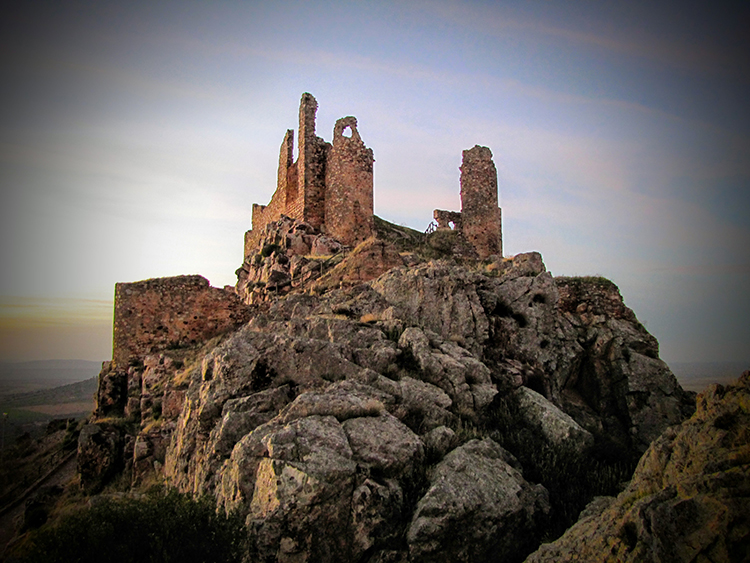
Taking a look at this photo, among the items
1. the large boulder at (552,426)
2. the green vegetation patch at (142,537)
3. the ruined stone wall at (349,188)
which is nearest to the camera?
the green vegetation patch at (142,537)

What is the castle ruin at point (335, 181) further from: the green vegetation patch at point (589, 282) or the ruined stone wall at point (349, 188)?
the green vegetation patch at point (589, 282)

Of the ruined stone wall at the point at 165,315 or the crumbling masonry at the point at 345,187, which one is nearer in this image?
the ruined stone wall at the point at 165,315

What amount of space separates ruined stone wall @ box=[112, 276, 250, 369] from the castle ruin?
8216mm

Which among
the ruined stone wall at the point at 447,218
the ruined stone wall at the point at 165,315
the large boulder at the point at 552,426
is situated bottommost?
the large boulder at the point at 552,426

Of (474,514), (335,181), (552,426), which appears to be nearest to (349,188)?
(335,181)

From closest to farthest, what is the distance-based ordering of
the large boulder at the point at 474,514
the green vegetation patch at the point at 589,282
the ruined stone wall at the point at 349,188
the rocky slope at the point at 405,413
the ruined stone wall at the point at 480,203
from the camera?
1. the large boulder at the point at 474,514
2. the rocky slope at the point at 405,413
3. the green vegetation patch at the point at 589,282
4. the ruined stone wall at the point at 349,188
5. the ruined stone wall at the point at 480,203

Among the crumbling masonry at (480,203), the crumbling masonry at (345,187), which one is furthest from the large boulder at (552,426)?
the crumbling masonry at (480,203)

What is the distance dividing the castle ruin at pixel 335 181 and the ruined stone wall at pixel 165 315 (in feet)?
27.0

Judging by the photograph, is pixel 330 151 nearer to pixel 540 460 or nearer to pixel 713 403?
pixel 540 460

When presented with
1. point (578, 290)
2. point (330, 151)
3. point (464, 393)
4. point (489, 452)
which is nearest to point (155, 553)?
point (489, 452)

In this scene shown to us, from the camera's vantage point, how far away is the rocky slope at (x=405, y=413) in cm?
669

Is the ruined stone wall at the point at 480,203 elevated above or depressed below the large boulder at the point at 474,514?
above

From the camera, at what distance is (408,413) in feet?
29.5

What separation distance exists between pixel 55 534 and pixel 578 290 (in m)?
15.7
